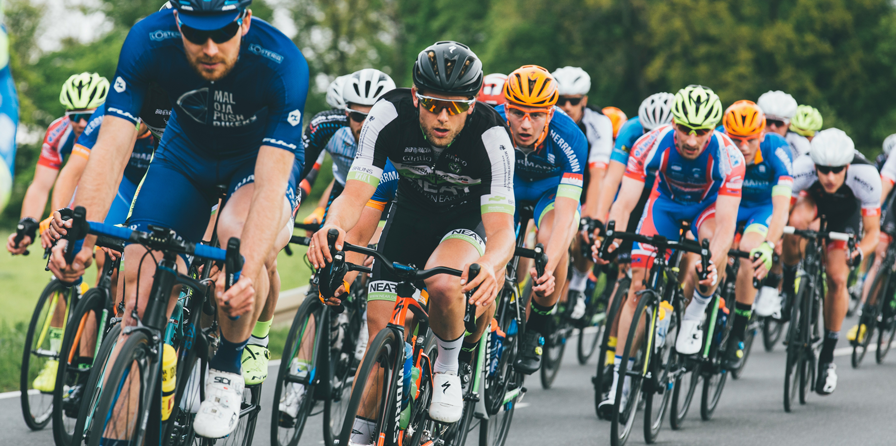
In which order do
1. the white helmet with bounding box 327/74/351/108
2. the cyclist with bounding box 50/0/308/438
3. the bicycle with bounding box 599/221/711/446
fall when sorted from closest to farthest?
1. the cyclist with bounding box 50/0/308/438
2. the bicycle with bounding box 599/221/711/446
3. the white helmet with bounding box 327/74/351/108

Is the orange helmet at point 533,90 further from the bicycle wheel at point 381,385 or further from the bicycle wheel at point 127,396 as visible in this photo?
the bicycle wheel at point 127,396

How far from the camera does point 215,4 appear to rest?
354cm

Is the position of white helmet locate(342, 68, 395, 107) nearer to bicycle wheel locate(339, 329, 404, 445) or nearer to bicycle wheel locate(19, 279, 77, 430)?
bicycle wheel locate(19, 279, 77, 430)

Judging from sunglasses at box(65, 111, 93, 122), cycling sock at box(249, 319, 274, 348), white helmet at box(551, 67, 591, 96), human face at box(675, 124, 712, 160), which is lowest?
cycling sock at box(249, 319, 274, 348)

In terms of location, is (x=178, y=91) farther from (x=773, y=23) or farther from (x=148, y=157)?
(x=773, y=23)

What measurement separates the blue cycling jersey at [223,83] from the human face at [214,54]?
11 centimetres

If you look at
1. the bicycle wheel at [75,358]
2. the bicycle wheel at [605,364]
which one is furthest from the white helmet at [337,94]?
the bicycle wheel at [605,364]

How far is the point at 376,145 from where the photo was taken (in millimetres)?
4457

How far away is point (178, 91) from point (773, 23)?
27621mm

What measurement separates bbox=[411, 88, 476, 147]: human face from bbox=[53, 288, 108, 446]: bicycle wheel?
2.37 m

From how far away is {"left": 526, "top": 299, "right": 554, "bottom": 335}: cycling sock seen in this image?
21.1 feet

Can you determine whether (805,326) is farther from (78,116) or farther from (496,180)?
(78,116)


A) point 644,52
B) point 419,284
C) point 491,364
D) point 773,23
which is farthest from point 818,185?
point 644,52

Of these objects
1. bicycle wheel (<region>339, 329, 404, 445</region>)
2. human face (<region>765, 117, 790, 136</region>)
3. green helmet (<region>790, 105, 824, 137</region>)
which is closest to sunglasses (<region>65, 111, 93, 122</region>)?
bicycle wheel (<region>339, 329, 404, 445</region>)
